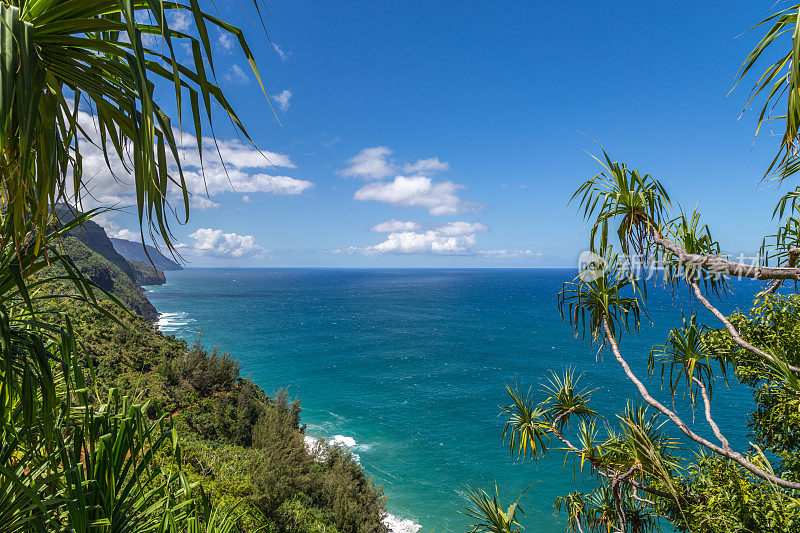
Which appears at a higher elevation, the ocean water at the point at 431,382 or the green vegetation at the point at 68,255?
the green vegetation at the point at 68,255

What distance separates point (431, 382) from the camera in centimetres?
3105

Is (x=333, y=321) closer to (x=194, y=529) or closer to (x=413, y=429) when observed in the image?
(x=413, y=429)

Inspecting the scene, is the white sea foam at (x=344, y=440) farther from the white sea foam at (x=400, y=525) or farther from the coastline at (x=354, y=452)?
the white sea foam at (x=400, y=525)

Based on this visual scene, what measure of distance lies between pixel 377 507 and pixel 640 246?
12.6 metres

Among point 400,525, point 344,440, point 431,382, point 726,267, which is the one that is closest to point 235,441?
point 400,525

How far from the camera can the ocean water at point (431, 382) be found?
680 inches

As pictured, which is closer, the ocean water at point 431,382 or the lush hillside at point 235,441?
the lush hillside at point 235,441

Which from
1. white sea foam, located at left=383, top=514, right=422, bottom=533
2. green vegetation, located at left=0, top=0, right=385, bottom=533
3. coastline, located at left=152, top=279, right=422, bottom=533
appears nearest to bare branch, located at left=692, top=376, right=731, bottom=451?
green vegetation, located at left=0, top=0, right=385, bottom=533

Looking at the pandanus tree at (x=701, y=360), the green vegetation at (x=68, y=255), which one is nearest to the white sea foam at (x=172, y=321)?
the green vegetation at (x=68, y=255)

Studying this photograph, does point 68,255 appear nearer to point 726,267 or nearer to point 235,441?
point 726,267

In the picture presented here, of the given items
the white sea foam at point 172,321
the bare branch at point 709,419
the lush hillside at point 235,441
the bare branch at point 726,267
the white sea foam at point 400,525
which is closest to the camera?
the bare branch at point 726,267

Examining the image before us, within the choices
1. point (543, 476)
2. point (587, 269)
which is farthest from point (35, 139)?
point (543, 476)

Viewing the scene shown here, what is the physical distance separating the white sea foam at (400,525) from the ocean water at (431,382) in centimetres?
38

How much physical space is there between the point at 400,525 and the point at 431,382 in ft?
57.2
